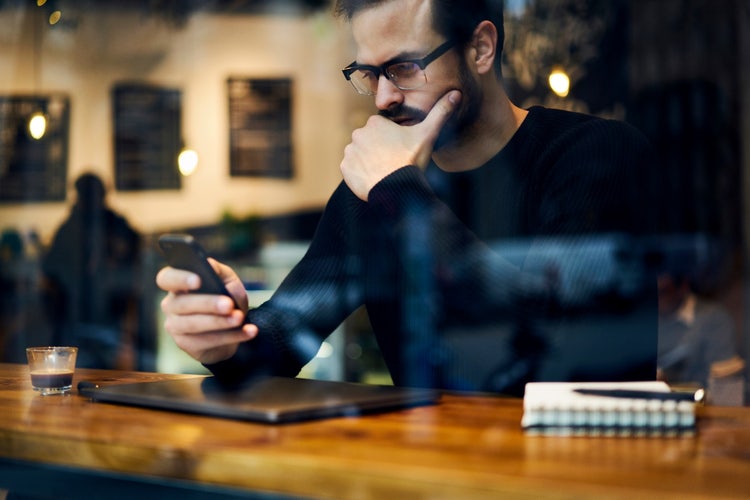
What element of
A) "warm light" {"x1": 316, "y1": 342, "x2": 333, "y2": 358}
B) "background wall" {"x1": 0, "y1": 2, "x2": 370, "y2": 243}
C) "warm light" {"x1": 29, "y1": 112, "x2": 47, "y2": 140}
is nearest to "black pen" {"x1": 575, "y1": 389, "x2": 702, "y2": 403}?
"background wall" {"x1": 0, "y1": 2, "x2": 370, "y2": 243}

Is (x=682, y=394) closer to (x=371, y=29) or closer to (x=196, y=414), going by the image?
(x=196, y=414)

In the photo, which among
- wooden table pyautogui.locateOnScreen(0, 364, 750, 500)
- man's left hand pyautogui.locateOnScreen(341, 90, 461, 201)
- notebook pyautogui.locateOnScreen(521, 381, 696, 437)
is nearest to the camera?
wooden table pyautogui.locateOnScreen(0, 364, 750, 500)

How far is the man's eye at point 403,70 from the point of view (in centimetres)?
168

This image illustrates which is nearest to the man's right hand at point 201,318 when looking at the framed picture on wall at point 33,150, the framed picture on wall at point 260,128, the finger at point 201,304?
the finger at point 201,304

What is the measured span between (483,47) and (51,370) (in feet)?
3.29

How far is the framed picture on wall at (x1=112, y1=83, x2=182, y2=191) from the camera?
4.11 metres

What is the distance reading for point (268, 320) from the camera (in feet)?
4.82

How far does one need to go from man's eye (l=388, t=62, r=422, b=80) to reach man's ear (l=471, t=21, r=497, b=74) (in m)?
0.12

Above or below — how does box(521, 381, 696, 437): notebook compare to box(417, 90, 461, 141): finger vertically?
below

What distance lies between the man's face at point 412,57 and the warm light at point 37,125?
3.18 meters

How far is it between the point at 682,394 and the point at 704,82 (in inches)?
119

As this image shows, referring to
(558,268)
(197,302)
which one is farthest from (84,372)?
(558,268)

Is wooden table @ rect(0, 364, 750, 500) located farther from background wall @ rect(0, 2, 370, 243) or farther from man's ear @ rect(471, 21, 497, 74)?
background wall @ rect(0, 2, 370, 243)

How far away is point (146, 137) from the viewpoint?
13.6 feet
